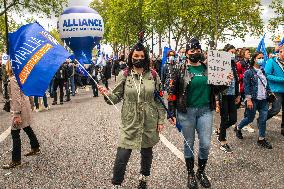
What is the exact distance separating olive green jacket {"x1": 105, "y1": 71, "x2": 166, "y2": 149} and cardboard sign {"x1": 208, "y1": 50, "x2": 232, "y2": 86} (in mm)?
813

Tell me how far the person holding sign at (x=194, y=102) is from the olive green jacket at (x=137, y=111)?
435 millimetres

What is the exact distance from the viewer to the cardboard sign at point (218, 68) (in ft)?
17.1

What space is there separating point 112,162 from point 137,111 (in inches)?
81.9

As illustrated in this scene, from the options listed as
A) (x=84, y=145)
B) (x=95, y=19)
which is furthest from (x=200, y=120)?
(x=95, y=19)

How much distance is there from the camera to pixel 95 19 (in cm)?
3191

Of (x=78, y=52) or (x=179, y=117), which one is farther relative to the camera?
(x=78, y=52)

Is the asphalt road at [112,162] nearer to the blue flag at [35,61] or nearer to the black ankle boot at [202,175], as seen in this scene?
the black ankle boot at [202,175]

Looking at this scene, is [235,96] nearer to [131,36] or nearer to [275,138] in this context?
[275,138]

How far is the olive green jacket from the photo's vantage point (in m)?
4.73

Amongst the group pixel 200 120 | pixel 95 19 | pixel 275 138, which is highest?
pixel 95 19

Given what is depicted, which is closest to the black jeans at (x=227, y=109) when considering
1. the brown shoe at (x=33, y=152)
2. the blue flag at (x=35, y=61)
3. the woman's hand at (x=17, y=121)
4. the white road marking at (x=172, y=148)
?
the white road marking at (x=172, y=148)

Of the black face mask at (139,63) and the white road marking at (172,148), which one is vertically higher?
the black face mask at (139,63)

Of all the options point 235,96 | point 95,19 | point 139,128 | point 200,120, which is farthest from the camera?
point 95,19

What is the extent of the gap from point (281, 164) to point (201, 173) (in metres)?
1.56
